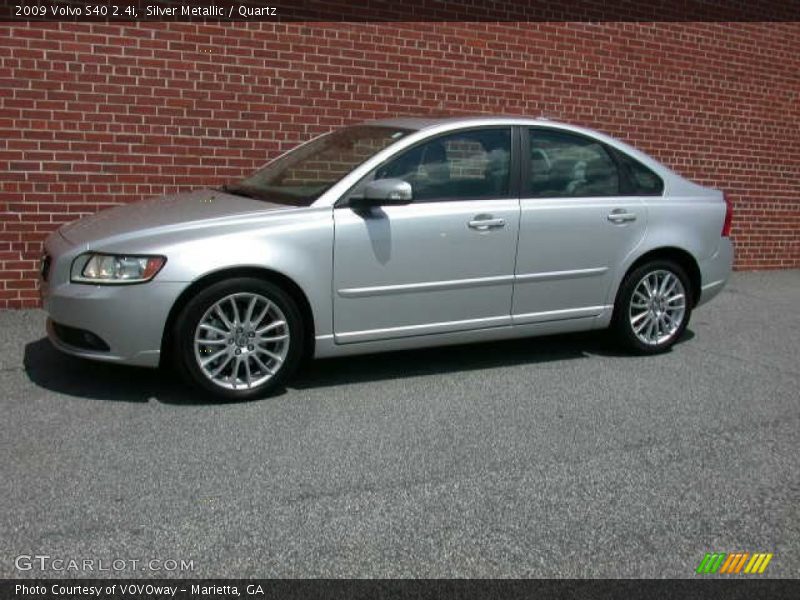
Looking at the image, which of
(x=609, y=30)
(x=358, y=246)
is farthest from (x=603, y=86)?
(x=358, y=246)

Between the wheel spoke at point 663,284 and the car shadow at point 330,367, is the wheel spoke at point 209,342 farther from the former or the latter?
the wheel spoke at point 663,284

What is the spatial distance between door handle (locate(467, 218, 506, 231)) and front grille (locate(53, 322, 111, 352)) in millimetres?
2245

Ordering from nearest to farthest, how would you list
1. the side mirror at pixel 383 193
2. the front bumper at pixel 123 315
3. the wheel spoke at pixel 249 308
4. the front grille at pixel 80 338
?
the front bumper at pixel 123 315 < the front grille at pixel 80 338 < the wheel spoke at pixel 249 308 < the side mirror at pixel 383 193

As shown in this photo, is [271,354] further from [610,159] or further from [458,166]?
[610,159]

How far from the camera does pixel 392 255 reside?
523 centimetres

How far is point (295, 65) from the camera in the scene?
7633 mm

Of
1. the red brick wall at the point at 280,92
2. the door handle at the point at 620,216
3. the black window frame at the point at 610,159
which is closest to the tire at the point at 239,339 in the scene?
the black window frame at the point at 610,159

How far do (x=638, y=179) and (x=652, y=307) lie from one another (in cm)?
90

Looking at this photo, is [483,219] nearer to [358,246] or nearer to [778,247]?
[358,246]

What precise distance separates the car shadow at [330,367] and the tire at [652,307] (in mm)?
187

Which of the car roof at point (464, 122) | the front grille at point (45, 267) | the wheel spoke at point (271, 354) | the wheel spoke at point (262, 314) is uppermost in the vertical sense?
the car roof at point (464, 122)

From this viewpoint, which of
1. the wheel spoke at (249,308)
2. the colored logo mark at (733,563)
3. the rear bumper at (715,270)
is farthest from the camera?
the rear bumper at (715,270)

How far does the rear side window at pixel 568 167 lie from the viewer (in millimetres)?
5844

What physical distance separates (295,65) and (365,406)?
3.77 m
